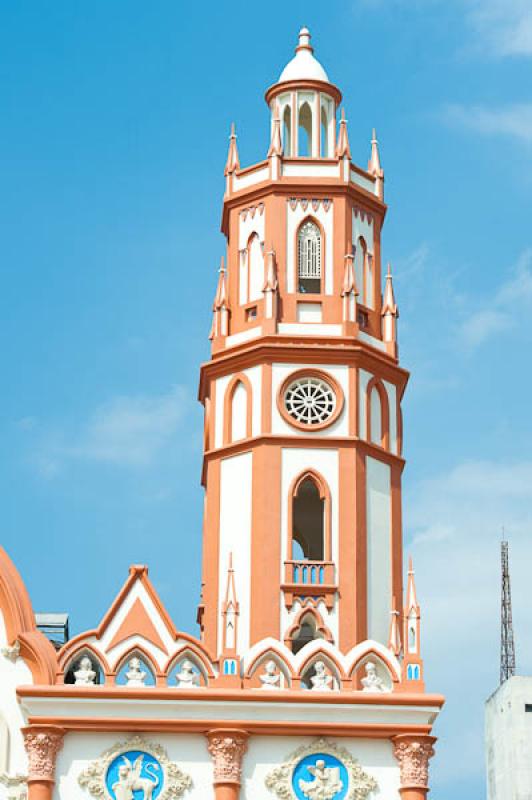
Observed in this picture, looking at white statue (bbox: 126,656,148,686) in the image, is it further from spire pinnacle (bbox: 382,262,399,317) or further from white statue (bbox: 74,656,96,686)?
spire pinnacle (bbox: 382,262,399,317)

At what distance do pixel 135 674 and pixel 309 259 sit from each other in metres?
11.8

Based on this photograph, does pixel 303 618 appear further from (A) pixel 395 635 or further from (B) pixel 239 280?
(B) pixel 239 280

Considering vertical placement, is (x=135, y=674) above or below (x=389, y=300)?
below

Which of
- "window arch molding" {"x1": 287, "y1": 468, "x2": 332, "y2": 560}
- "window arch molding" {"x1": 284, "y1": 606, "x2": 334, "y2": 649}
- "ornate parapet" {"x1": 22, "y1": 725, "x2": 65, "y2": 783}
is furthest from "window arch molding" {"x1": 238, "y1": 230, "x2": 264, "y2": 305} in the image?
"ornate parapet" {"x1": 22, "y1": 725, "x2": 65, "y2": 783}

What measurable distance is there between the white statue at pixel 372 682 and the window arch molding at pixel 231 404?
7.00 metres

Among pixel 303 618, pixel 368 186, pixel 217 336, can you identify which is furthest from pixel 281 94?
pixel 303 618

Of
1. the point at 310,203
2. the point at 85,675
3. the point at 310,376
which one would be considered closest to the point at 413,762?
the point at 85,675

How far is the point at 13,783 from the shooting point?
136 ft

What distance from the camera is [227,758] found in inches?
1625

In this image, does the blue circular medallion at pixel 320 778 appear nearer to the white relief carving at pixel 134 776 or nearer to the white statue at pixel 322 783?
the white statue at pixel 322 783

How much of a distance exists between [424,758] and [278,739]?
304 cm

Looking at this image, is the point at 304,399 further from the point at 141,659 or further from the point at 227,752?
the point at 227,752

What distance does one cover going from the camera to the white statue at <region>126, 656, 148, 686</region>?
42.2 meters

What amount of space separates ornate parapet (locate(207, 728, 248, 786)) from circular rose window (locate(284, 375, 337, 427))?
8379 millimetres
